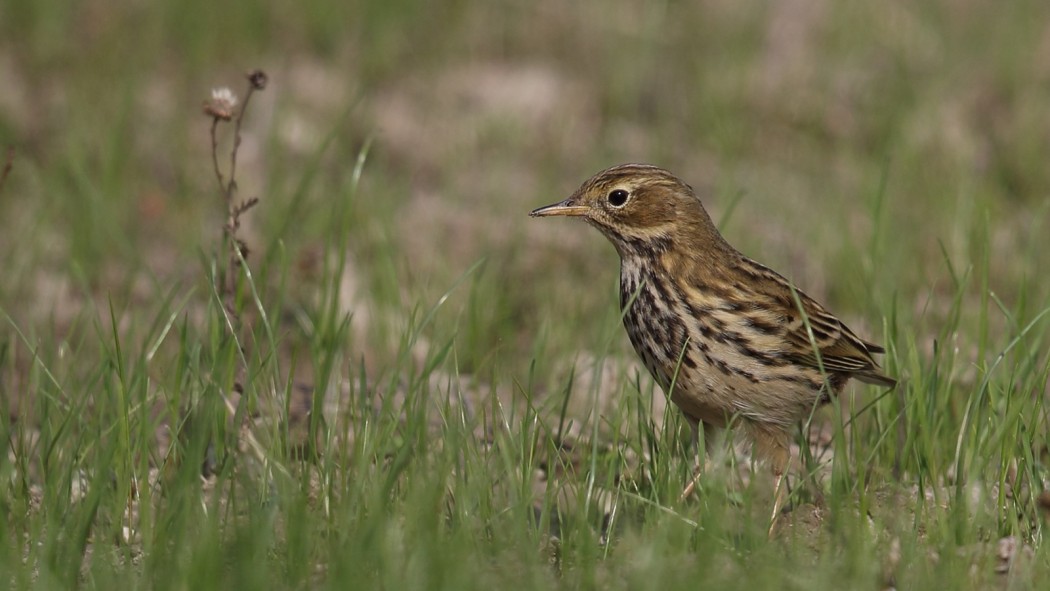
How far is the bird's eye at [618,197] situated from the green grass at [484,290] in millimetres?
644

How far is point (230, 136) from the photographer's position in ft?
35.3

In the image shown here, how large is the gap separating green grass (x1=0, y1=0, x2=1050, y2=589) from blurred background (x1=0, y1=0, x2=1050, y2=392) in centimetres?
3

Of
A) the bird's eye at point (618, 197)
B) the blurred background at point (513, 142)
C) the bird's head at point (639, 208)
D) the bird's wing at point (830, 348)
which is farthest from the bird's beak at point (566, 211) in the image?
the bird's wing at point (830, 348)

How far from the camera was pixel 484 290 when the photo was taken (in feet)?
26.4

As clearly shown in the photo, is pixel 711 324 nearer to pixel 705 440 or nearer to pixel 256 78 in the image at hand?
pixel 705 440

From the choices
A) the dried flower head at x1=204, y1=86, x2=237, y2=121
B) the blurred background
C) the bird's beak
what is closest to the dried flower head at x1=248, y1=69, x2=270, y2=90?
the dried flower head at x1=204, y1=86, x2=237, y2=121

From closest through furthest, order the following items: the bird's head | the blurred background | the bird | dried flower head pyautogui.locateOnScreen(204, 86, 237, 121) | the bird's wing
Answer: the bird, the bird's wing, dried flower head pyautogui.locateOnScreen(204, 86, 237, 121), the bird's head, the blurred background

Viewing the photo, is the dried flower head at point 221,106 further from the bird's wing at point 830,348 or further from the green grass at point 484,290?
the bird's wing at point 830,348

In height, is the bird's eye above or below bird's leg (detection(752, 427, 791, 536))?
above

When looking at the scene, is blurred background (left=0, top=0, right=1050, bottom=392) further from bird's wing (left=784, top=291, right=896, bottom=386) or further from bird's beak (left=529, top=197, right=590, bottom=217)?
bird's wing (left=784, top=291, right=896, bottom=386)

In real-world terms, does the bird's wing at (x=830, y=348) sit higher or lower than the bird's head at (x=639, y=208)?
lower

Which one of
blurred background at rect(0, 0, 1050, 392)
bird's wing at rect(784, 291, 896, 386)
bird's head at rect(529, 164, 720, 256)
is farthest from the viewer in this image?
blurred background at rect(0, 0, 1050, 392)

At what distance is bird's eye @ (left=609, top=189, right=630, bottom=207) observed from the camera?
6.24m

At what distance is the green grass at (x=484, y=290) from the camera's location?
4691mm
